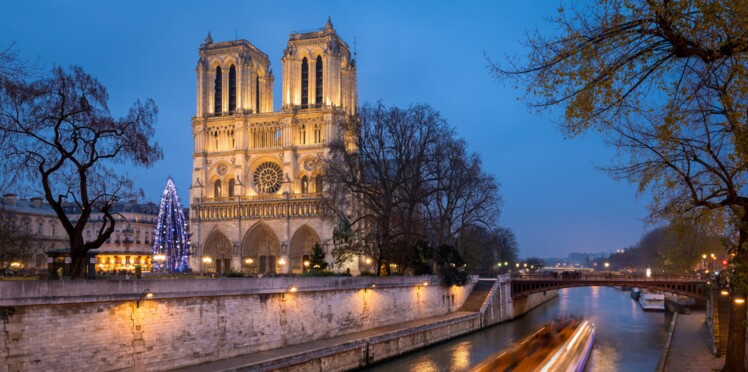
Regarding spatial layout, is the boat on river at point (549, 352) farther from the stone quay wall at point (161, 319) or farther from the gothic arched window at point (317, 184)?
the gothic arched window at point (317, 184)

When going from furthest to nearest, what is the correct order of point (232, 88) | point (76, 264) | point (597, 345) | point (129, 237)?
point (129, 237) < point (232, 88) < point (597, 345) < point (76, 264)

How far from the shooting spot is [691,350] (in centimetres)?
2878

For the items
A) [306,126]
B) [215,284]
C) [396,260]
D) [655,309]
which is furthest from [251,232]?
[215,284]

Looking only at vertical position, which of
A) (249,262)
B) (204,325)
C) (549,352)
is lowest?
(549,352)

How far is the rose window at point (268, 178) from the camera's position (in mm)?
72750

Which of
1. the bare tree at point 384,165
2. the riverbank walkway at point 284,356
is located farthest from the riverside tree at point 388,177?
the riverbank walkway at point 284,356

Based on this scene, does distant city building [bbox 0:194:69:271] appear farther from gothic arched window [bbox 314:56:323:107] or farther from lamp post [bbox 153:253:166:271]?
gothic arched window [bbox 314:56:323:107]

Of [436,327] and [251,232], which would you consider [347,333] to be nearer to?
[436,327]

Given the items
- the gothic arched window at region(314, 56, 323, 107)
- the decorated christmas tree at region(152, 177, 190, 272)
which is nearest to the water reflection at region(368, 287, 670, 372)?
the decorated christmas tree at region(152, 177, 190, 272)

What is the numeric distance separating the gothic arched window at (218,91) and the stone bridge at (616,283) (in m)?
37.2

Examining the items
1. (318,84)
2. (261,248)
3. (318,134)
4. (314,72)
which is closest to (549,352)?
(318,134)

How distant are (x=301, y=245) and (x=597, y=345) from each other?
3908cm

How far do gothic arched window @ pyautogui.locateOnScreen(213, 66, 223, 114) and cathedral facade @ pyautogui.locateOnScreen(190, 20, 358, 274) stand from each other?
0.35 ft

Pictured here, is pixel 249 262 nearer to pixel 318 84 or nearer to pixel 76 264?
pixel 318 84
